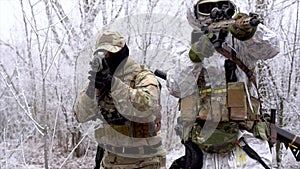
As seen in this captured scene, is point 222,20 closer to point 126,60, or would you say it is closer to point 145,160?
point 126,60

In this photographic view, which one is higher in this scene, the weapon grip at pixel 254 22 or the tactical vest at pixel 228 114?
the weapon grip at pixel 254 22

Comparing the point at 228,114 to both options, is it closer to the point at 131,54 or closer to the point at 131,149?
the point at 131,149

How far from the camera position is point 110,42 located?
228cm

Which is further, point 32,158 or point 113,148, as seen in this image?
point 32,158

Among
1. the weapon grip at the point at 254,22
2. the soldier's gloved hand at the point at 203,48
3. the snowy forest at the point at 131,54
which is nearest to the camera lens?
the weapon grip at the point at 254,22

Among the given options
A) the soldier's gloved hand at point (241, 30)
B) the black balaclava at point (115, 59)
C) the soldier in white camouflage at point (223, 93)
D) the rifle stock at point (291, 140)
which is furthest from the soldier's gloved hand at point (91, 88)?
the rifle stock at point (291, 140)

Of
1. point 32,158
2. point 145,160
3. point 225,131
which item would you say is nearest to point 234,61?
point 225,131

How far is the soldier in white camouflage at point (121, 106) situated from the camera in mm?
2186

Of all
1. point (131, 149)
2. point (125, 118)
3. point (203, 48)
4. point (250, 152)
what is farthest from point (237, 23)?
point (131, 149)

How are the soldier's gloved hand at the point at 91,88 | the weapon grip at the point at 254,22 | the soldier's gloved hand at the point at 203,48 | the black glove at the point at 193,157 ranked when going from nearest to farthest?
the weapon grip at the point at 254,22 < the soldier's gloved hand at the point at 203,48 < the black glove at the point at 193,157 < the soldier's gloved hand at the point at 91,88

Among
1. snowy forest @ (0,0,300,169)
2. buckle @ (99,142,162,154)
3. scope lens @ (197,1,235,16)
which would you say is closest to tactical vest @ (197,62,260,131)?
scope lens @ (197,1,235,16)

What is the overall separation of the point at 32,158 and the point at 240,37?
7.82m

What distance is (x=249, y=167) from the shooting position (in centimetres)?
199

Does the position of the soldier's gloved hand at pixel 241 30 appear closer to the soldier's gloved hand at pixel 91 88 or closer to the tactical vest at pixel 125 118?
the tactical vest at pixel 125 118
